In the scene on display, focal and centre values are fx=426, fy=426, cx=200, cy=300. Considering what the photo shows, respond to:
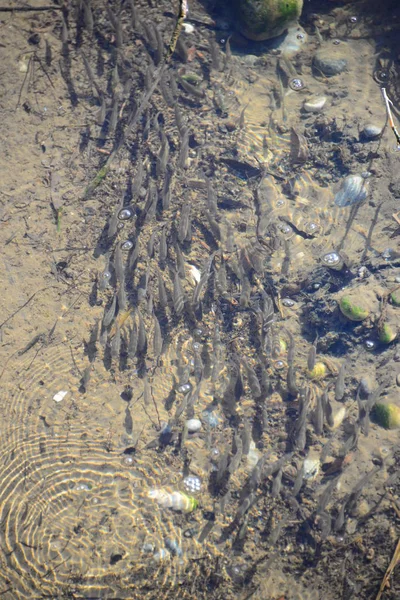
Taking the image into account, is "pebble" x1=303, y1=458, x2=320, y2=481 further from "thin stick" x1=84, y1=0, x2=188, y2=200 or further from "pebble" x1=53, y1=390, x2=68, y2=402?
"thin stick" x1=84, y1=0, x2=188, y2=200

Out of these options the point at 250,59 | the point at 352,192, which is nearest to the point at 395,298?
the point at 352,192

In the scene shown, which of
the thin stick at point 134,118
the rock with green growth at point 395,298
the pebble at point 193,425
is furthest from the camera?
the thin stick at point 134,118

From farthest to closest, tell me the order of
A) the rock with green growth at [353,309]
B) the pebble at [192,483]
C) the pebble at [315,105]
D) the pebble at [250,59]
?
the pebble at [250,59]
the pebble at [315,105]
the rock with green growth at [353,309]
the pebble at [192,483]

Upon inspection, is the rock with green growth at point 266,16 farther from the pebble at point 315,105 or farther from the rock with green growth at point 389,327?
the rock with green growth at point 389,327

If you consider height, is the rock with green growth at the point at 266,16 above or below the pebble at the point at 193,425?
above

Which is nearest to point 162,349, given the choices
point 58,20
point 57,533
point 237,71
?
point 57,533

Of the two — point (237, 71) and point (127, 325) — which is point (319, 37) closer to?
point (237, 71)

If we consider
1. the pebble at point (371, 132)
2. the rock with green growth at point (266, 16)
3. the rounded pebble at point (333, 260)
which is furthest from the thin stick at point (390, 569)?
the rock with green growth at point (266, 16)
